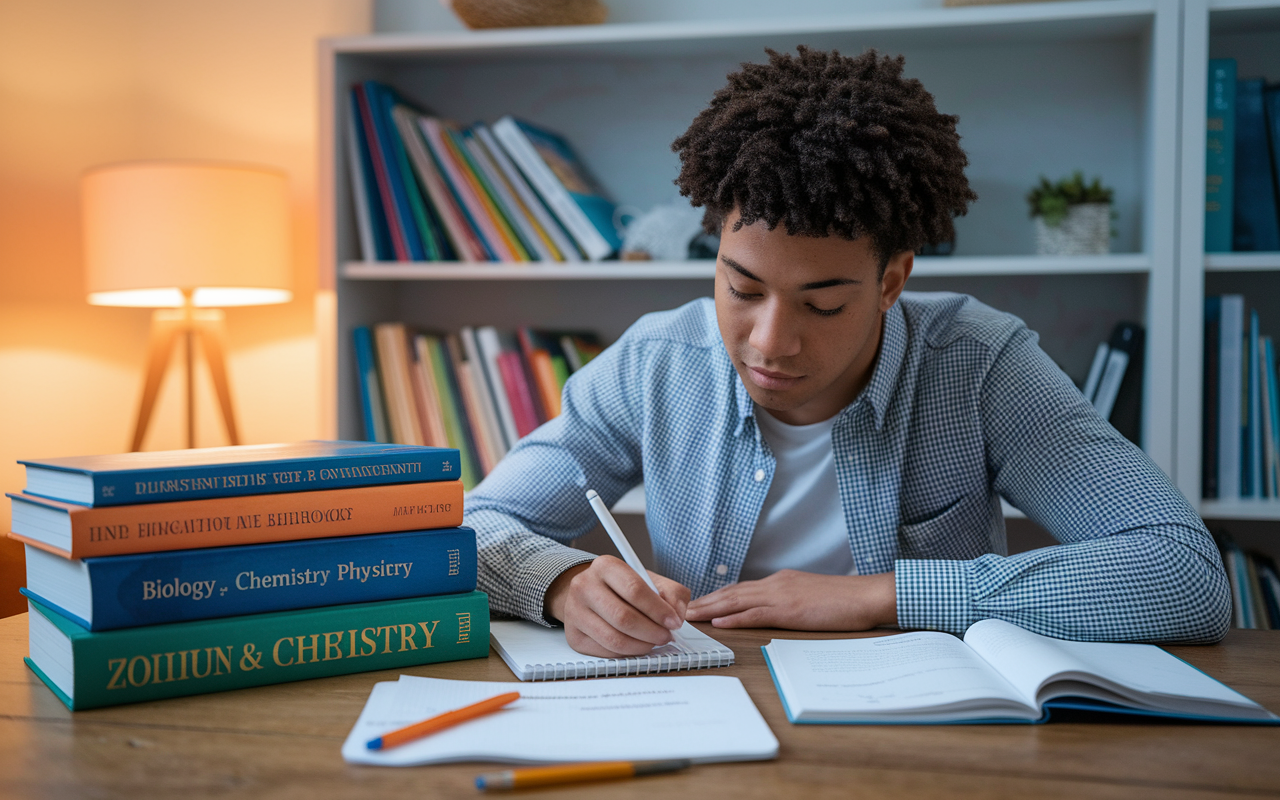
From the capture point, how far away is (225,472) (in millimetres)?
744

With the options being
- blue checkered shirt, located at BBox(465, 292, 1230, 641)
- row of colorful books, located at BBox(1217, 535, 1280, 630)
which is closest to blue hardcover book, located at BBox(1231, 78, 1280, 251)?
row of colorful books, located at BBox(1217, 535, 1280, 630)

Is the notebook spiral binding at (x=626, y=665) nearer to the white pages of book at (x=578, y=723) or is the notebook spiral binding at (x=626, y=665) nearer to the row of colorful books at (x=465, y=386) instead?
the white pages of book at (x=578, y=723)

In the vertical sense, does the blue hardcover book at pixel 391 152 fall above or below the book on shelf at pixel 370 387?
above

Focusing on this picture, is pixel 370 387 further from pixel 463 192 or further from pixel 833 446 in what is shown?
pixel 833 446

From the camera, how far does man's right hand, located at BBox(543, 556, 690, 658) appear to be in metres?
0.81

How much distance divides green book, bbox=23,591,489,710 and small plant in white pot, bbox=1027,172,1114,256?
1498 mm

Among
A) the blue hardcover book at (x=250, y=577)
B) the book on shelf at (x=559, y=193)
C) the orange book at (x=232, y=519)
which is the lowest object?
the blue hardcover book at (x=250, y=577)

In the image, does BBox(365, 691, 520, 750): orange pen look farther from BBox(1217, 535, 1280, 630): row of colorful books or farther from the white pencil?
BBox(1217, 535, 1280, 630): row of colorful books

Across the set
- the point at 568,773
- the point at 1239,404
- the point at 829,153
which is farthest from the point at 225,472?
the point at 1239,404


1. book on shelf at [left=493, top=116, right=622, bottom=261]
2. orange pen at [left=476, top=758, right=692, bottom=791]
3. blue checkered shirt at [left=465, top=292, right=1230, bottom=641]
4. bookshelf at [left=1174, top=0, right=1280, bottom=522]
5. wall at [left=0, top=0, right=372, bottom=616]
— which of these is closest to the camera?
orange pen at [left=476, top=758, right=692, bottom=791]

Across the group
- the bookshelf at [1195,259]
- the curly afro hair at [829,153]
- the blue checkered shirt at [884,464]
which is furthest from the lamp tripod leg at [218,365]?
the bookshelf at [1195,259]

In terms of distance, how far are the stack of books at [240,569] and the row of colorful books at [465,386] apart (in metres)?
1.17

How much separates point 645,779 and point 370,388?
1623 mm

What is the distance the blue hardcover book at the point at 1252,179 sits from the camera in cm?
178
